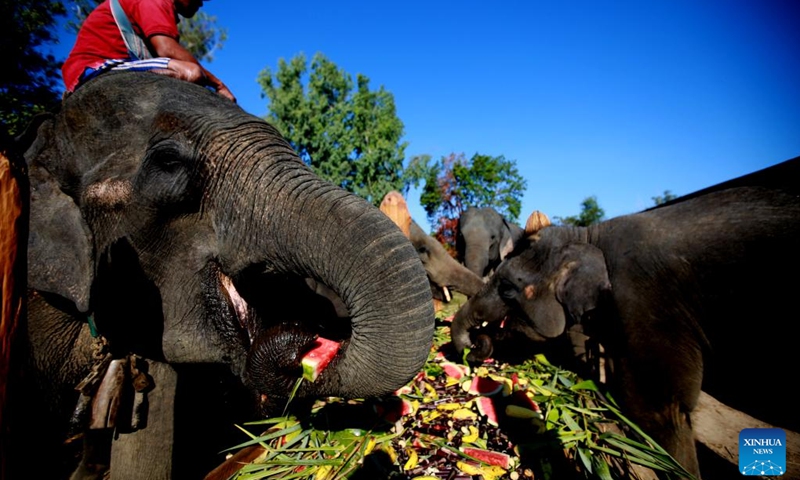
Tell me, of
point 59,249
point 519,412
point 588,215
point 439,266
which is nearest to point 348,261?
point 59,249

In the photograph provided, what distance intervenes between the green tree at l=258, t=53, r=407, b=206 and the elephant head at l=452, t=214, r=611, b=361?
22.2m

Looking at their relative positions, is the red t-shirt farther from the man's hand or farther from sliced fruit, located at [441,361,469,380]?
sliced fruit, located at [441,361,469,380]

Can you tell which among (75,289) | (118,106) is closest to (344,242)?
(75,289)

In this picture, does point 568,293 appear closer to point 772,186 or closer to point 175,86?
point 772,186

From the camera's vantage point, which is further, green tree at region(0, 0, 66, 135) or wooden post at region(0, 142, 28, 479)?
green tree at region(0, 0, 66, 135)

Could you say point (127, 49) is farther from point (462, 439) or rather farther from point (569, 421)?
point (569, 421)

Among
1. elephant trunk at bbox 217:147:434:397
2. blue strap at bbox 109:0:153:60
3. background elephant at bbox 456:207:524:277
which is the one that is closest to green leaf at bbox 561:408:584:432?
elephant trunk at bbox 217:147:434:397

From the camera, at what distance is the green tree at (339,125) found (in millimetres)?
26500

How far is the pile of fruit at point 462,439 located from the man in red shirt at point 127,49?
2.65 metres

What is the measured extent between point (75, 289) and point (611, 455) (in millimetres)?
3582

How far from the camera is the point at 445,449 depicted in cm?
242

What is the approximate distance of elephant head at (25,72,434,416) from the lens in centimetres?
166

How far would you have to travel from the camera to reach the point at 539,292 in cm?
380

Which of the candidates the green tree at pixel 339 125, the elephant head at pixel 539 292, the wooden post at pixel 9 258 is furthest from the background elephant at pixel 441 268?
the green tree at pixel 339 125
